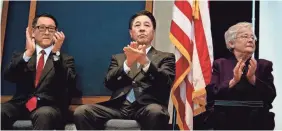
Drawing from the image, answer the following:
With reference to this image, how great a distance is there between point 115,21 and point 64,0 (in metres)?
A: 0.52

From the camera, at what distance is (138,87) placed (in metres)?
3.34

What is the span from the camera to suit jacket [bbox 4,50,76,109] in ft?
11.2

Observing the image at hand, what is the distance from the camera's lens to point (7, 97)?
409cm

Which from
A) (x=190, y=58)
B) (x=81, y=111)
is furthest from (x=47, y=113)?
(x=190, y=58)

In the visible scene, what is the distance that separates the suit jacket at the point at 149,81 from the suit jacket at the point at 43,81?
14.1 inches

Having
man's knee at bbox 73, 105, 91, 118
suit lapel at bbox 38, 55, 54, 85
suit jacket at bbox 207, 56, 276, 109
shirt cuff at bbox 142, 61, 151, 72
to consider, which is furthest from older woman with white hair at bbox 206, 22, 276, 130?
suit lapel at bbox 38, 55, 54, 85

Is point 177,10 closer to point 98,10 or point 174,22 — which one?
point 174,22

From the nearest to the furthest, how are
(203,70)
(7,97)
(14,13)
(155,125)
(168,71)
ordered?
(155,125), (168,71), (203,70), (7,97), (14,13)

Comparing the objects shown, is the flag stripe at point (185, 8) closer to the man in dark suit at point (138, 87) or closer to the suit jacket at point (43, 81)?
the man in dark suit at point (138, 87)

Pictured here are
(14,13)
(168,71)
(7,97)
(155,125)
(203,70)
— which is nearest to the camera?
(155,125)

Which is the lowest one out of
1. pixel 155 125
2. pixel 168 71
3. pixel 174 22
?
pixel 155 125

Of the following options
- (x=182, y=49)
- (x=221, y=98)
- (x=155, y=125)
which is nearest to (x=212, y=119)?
(x=221, y=98)

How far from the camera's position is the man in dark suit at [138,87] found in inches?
122

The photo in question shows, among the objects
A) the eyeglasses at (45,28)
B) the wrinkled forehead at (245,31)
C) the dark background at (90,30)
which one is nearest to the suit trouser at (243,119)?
the wrinkled forehead at (245,31)
